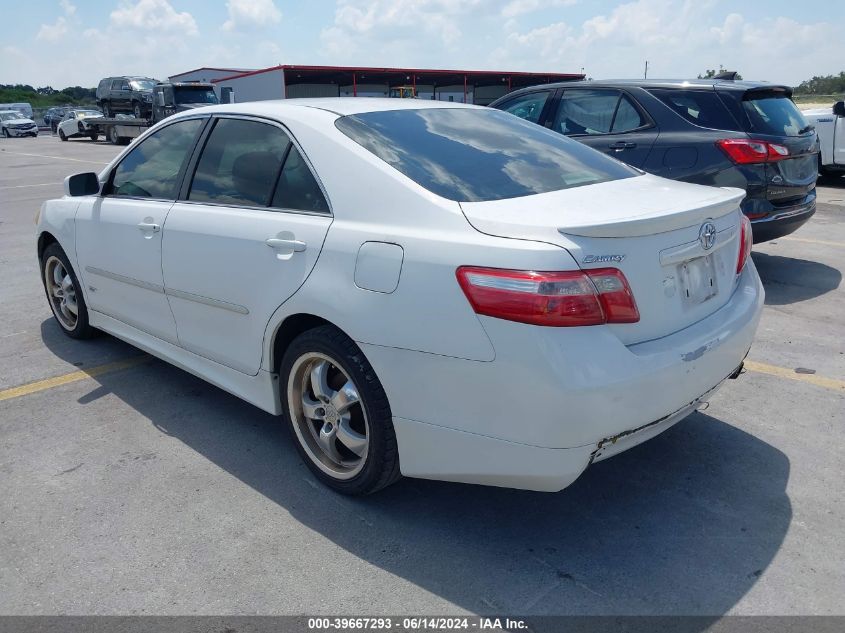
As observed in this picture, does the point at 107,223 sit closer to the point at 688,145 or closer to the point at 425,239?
the point at 425,239

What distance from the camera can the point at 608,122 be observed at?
6844 millimetres

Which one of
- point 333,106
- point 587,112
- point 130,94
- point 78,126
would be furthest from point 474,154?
point 78,126

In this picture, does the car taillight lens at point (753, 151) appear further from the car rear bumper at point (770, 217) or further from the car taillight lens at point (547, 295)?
the car taillight lens at point (547, 295)

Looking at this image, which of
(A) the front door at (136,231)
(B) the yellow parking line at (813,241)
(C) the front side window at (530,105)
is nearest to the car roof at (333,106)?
(A) the front door at (136,231)

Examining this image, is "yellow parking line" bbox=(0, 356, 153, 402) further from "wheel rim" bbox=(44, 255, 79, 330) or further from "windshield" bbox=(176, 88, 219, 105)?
"windshield" bbox=(176, 88, 219, 105)

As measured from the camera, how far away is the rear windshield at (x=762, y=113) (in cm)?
605

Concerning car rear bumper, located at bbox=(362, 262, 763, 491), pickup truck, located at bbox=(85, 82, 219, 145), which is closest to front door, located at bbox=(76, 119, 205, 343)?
car rear bumper, located at bbox=(362, 262, 763, 491)

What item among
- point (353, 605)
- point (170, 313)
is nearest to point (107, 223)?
point (170, 313)

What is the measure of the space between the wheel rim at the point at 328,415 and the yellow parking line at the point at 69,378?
1.99 meters

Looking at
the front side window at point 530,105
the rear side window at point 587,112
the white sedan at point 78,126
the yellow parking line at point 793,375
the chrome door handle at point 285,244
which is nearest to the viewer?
the chrome door handle at point 285,244

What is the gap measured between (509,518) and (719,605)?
0.86 meters

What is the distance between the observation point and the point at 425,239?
2.65 metres

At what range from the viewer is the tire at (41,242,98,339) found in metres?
4.93

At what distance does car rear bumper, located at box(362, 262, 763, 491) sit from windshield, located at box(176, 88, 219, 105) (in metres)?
25.8
